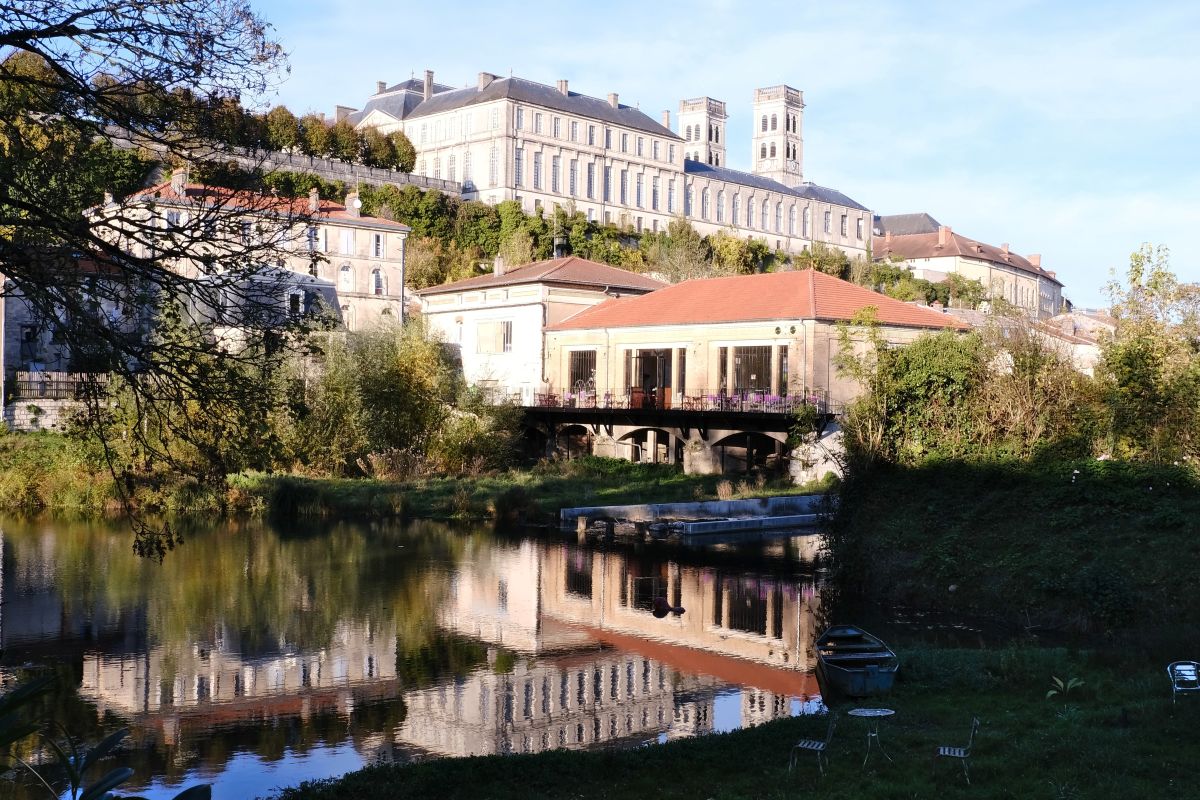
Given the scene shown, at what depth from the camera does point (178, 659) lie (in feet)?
56.8

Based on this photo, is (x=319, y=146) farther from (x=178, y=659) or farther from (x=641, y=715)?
Result: (x=641, y=715)

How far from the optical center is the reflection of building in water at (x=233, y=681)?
1480cm

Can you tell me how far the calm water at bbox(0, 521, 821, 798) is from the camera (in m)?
13.6

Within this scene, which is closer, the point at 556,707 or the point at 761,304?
the point at 556,707

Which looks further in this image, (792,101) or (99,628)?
(792,101)

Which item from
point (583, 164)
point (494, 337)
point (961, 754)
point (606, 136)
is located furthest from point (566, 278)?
point (606, 136)

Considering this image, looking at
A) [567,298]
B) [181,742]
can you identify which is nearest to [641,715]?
[181,742]

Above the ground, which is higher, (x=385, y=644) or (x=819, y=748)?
(x=819, y=748)

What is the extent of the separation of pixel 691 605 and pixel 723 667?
4.95m

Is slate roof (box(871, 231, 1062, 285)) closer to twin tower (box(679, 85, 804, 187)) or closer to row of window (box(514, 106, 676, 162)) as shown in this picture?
row of window (box(514, 106, 676, 162))

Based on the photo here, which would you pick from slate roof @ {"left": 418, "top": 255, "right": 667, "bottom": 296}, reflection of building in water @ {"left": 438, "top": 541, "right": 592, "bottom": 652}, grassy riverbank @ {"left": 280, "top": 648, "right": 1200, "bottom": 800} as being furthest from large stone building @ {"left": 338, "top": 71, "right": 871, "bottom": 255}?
grassy riverbank @ {"left": 280, "top": 648, "right": 1200, "bottom": 800}

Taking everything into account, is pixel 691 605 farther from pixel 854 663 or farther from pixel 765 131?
pixel 765 131

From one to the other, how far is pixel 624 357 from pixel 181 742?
32.5 meters

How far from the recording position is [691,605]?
22.4 meters
